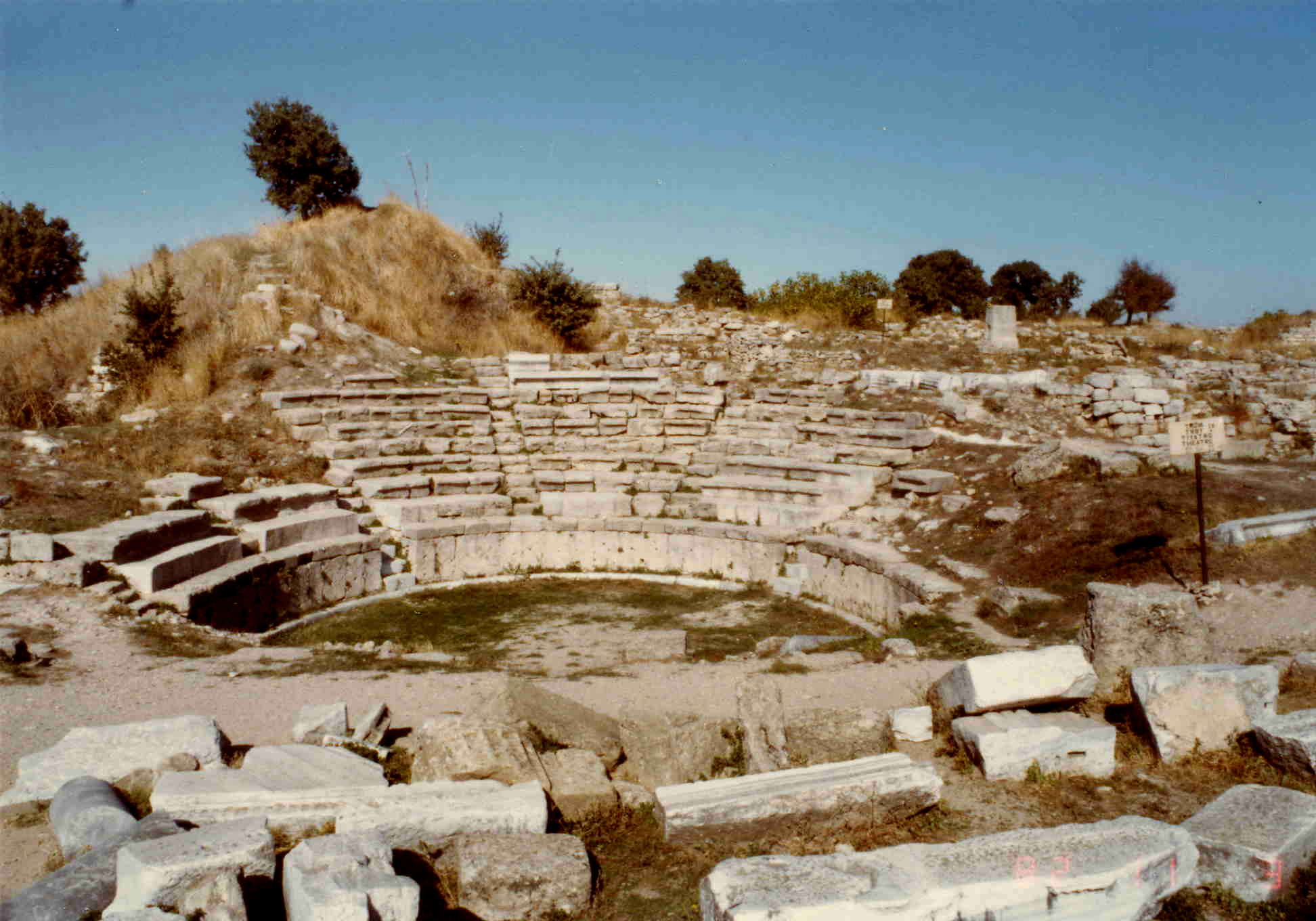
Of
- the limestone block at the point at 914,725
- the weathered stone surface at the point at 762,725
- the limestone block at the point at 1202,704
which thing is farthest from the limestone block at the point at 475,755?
the limestone block at the point at 1202,704

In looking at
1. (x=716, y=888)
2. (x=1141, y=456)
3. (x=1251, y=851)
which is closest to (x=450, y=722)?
(x=716, y=888)

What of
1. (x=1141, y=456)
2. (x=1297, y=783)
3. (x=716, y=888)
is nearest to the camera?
(x=716, y=888)

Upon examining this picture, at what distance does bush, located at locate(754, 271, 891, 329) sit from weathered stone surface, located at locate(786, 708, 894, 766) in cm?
1664

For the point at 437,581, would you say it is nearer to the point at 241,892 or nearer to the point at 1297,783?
the point at 241,892

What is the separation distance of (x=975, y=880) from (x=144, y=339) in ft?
49.1

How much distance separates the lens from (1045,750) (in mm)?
5379

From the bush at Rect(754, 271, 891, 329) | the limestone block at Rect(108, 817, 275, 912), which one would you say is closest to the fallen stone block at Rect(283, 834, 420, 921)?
the limestone block at Rect(108, 817, 275, 912)

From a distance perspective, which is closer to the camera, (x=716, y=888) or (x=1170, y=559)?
(x=716, y=888)

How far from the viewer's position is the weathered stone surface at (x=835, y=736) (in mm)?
5488

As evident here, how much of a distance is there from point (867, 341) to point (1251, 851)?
15612mm

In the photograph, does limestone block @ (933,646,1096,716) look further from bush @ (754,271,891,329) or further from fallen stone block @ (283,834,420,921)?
bush @ (754,271,891,329)

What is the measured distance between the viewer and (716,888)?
374cm

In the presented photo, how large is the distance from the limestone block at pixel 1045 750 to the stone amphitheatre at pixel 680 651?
2cm

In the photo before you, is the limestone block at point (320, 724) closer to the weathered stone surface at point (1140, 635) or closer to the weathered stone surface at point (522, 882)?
the weathered stone surface at point (522, 882)
